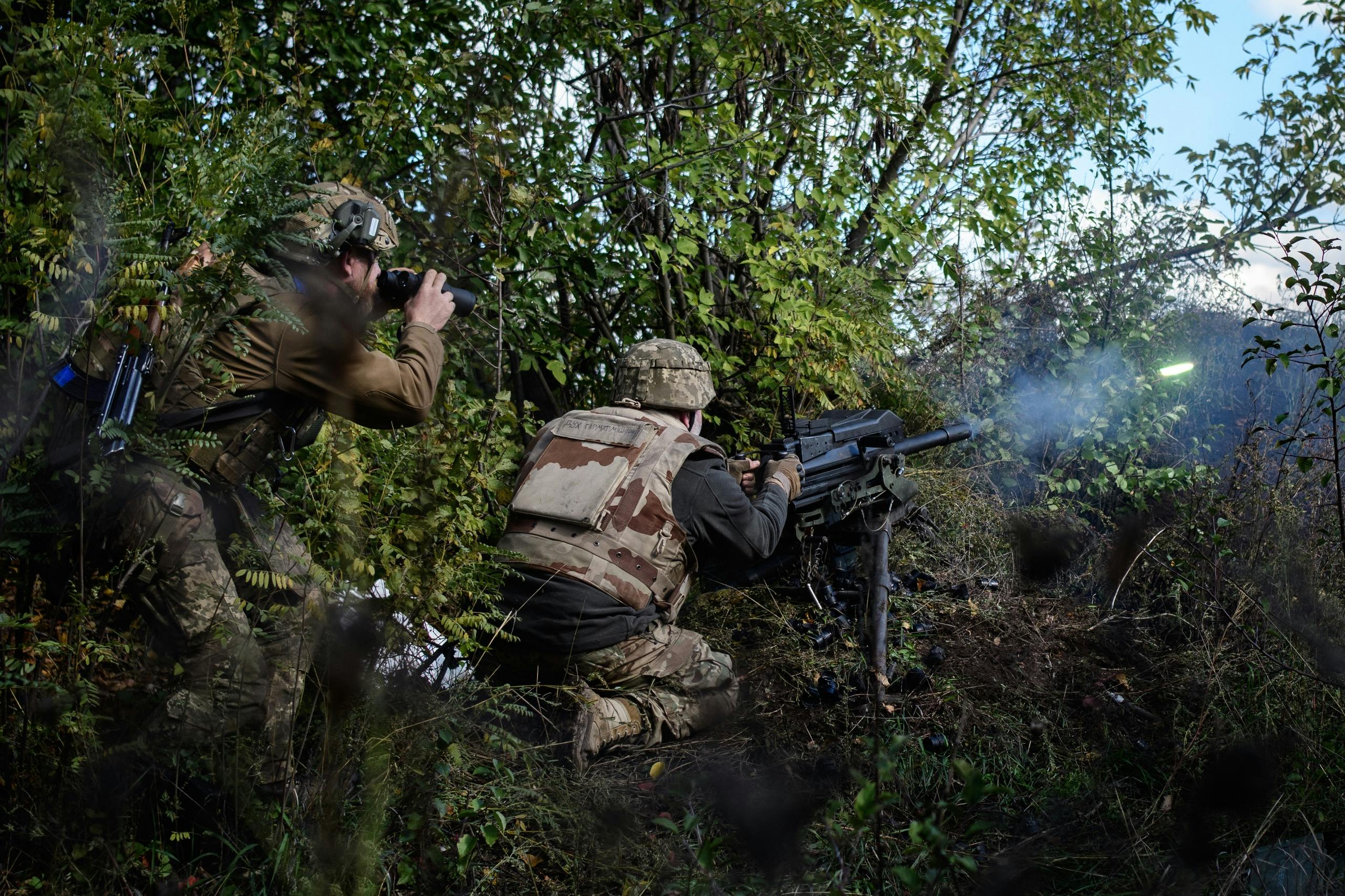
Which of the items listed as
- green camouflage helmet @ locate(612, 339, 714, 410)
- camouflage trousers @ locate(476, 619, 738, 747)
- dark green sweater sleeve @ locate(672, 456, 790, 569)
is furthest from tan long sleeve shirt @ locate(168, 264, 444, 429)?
green camouflage helmet @ locate(612, 339, 714, 410)

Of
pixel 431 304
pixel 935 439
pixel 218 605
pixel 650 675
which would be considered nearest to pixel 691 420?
pixel 650 675

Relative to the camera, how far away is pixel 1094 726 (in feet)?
11.9

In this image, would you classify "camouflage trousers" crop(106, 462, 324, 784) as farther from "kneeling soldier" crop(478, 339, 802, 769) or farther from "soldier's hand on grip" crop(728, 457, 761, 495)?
"soldier's hand on grip" crop(728, 457, 761, 495)

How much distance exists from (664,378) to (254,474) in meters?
1.87

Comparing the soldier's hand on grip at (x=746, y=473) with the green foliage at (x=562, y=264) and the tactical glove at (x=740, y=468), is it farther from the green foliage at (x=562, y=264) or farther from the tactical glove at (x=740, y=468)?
the green foliage at (x=562, y=264)

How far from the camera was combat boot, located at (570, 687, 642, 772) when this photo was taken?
3.44m

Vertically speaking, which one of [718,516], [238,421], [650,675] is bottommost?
[650,675]

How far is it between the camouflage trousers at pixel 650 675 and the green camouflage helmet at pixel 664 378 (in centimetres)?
97

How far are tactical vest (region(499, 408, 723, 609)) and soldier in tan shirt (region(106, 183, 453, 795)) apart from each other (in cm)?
85

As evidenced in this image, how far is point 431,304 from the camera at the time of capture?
127 inches

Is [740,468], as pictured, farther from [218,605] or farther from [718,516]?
[218,605]

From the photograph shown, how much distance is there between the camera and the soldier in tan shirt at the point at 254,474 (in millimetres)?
2537

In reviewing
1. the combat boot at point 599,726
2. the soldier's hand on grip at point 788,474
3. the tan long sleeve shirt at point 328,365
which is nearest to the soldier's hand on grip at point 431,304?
the tan long sleeve shirt at point 328,365

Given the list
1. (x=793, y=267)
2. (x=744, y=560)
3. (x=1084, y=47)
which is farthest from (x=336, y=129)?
(x=1084, y=47)
